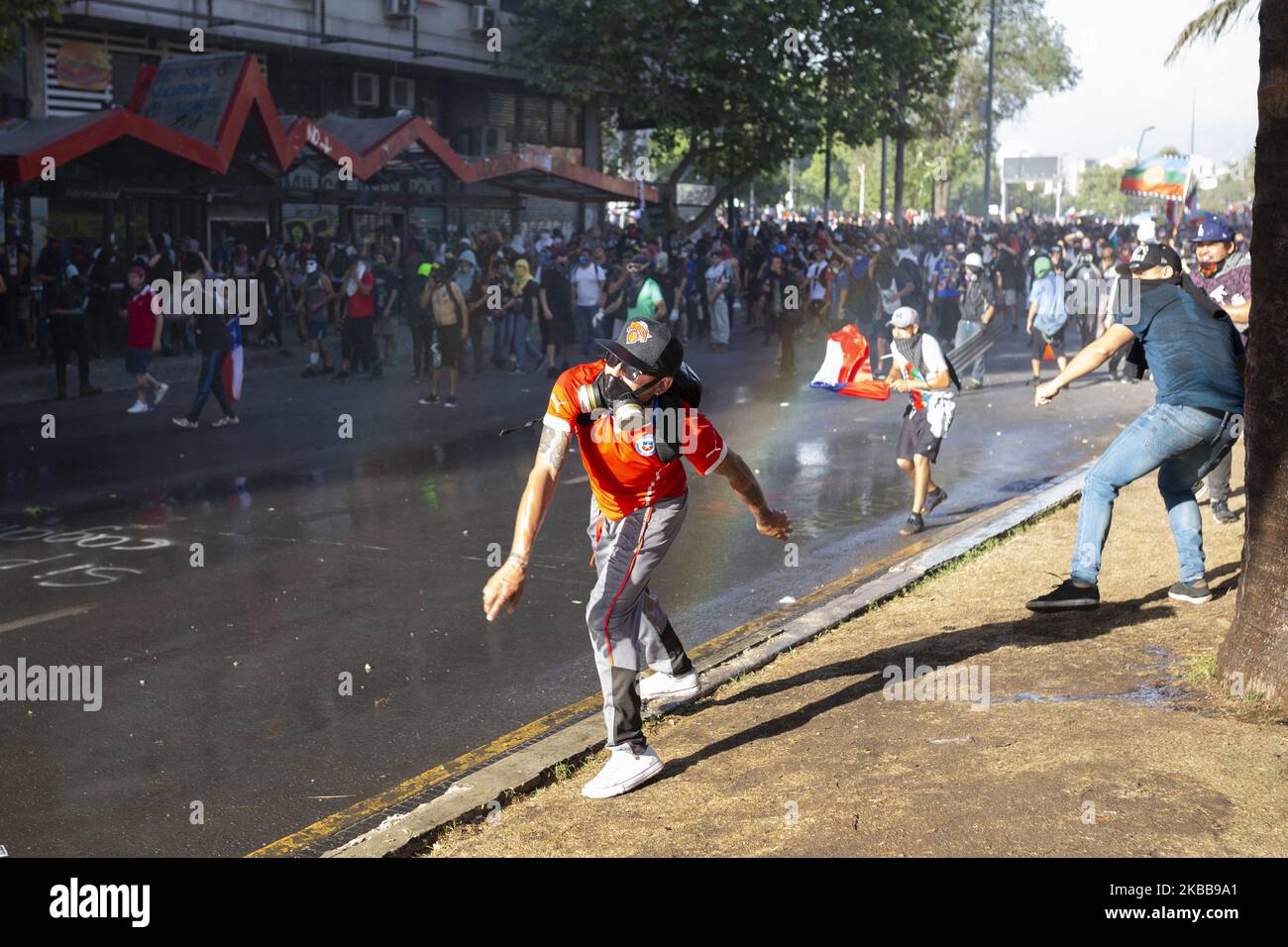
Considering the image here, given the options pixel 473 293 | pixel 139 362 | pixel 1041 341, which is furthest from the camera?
pixel 473 293

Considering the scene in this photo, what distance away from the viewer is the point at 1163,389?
723cm

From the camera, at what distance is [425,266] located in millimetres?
19641

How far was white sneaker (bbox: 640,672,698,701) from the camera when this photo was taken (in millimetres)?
6273

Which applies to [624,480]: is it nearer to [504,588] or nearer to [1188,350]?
[504,588]

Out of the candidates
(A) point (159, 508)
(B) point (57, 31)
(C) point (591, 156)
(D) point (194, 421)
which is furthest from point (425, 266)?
(C) point (591, 156)

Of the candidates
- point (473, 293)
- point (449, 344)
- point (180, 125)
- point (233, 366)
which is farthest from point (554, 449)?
point (180, 125)

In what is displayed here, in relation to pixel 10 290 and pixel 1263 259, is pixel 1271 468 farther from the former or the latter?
pixel 10 290

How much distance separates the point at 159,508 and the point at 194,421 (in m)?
4.52

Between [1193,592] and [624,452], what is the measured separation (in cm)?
363

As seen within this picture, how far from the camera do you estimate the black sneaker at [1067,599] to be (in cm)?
739

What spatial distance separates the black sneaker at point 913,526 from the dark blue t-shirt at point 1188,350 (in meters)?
3.52

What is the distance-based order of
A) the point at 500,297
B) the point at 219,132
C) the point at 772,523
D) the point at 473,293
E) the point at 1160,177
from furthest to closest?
1. the point at 1160,177
2. the point at 219,132
3. the point at 500,297
4. the point at 473,293
5. the point at 772,523

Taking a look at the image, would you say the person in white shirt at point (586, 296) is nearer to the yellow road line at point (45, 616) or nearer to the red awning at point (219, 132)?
the red awning at point (219, 132)
